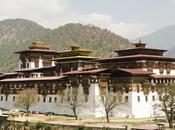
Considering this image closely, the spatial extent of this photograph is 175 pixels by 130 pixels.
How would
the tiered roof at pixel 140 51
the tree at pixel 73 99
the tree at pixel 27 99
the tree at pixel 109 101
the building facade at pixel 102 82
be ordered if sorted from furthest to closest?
the tiered roof at pixel 140 51 < the tree at pixel 27 99 < the tree at pixel 73 99 < the building facade at pixel 102 82 < the tree at pixel 109 101

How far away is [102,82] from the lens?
3004 inches

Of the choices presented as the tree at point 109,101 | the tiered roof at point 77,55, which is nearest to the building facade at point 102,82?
the tiered roof at point 77,55

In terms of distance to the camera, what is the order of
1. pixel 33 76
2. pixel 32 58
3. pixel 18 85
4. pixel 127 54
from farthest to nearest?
1. pixel 32 58
2. pixel 33 76
3. pixel 18 85
4. pixel 127 54

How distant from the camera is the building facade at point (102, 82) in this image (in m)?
74.3

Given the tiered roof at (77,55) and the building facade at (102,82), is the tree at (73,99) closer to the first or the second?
the building facade at (102,82)

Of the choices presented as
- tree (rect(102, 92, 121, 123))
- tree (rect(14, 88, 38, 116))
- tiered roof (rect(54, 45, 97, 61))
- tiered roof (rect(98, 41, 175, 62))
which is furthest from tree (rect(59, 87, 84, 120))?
tiered roof (rect(54, 45, 97, 61))

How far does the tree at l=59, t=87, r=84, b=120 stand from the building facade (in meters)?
0.20

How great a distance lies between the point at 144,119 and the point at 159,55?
2039cm

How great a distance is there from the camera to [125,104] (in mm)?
74188

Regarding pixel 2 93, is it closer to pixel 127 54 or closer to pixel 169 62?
pixel 127 54

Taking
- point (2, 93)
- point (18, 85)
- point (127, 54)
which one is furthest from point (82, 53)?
point (2, 93)

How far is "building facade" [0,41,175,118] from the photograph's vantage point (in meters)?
74.3

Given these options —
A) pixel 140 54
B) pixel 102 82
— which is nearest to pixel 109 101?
pixel 102 82

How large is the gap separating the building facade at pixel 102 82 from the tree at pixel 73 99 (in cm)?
20
